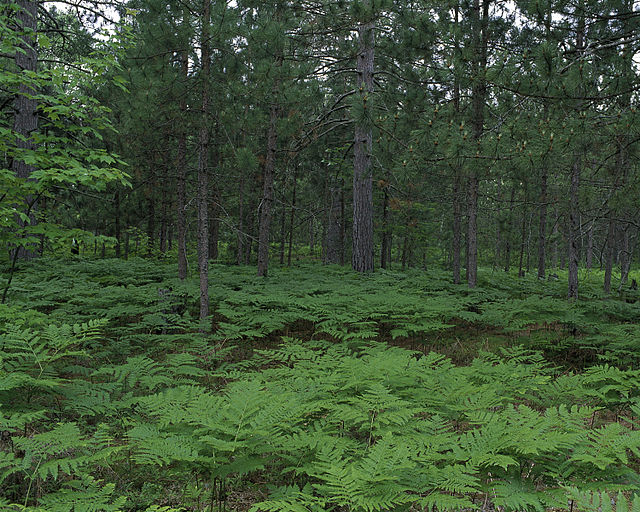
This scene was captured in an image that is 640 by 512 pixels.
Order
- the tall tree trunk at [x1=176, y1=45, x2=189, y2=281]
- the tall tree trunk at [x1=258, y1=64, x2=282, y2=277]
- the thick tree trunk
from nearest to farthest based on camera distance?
the tall tree trunk at [x1=176, y1=45, x2=189, y2=281] < the thick tree trunk < the tall tree trunk at [x1=258, y1=64, x2=282, y2=277]

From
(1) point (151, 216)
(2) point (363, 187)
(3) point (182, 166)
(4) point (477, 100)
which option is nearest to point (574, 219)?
(4) point (477, 100)

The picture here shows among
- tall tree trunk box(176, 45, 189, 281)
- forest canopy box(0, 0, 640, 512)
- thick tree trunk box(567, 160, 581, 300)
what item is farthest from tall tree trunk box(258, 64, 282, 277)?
thick tree trunk box(567, 160, 581, 300)

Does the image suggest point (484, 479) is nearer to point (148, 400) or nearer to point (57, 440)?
point (148, 400)

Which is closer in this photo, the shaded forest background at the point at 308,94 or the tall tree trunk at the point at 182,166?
the shaded forest background at the point at 308,94

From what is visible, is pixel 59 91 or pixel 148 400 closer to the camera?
pixel 148 400

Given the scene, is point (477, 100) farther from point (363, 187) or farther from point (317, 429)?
point (317, 429)

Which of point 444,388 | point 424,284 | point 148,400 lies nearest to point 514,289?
point 424,284

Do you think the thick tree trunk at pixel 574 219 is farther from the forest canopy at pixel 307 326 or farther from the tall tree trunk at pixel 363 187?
the tall tree trunk at pixel 363 187

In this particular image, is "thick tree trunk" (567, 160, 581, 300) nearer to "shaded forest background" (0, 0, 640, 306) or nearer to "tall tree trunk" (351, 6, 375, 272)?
"shaded forest background" (0, 0, 640, 306)

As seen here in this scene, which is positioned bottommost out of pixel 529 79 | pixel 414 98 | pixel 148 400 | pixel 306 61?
pixel 148 400

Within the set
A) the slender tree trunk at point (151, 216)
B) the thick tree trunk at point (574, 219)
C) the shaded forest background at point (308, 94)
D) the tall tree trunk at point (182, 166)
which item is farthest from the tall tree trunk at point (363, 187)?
the slender tree trunk at point (151, 216)

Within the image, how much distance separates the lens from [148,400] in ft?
9.91

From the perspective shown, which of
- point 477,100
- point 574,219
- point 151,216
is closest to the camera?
point 477,100

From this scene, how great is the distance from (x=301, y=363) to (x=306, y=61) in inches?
389
